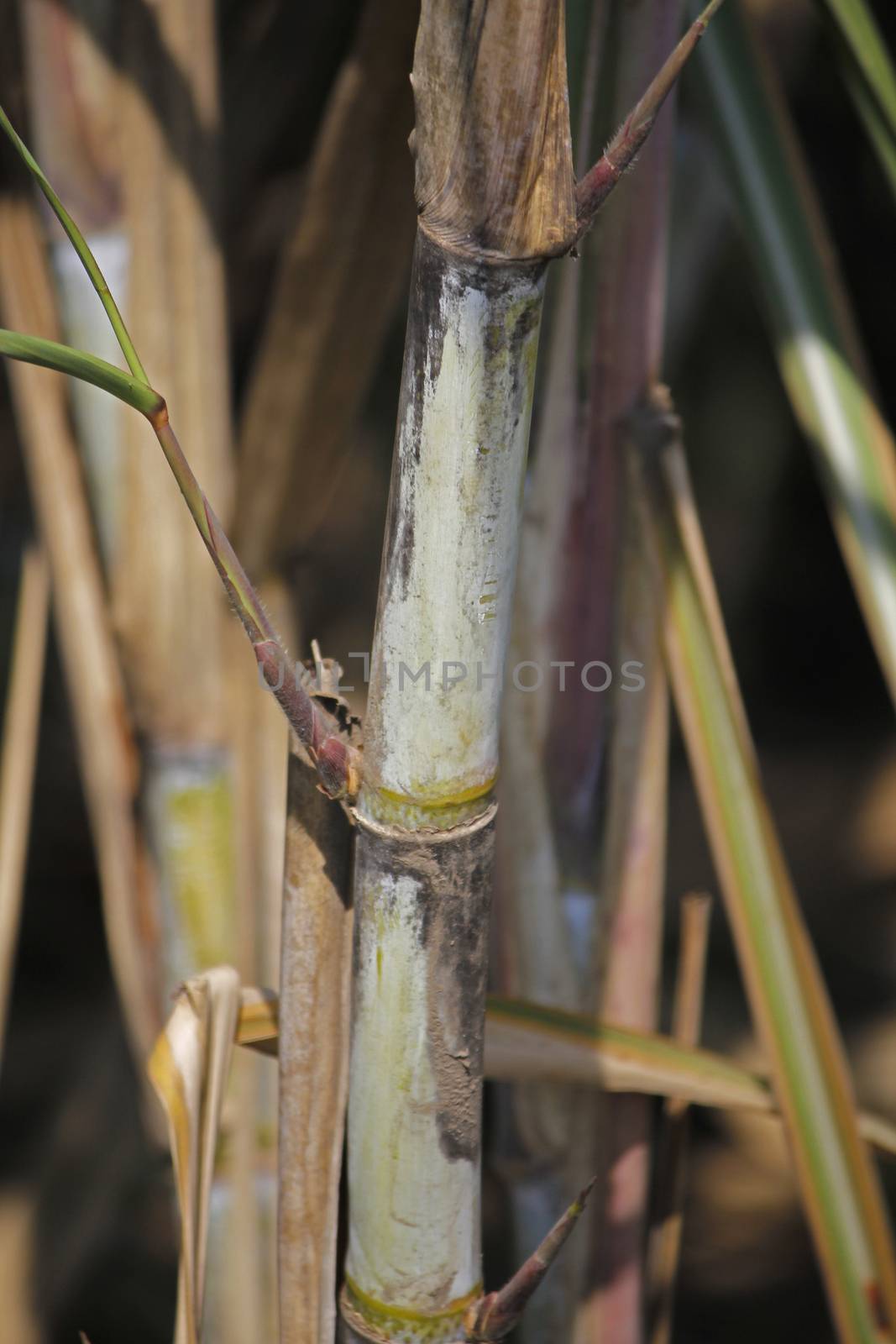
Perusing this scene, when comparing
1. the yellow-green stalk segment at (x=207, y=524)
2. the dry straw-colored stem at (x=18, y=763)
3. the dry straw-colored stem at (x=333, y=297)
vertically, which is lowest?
the yellow-green stalk segment at (x=207, y=524)

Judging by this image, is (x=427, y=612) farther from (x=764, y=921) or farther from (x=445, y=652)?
(x=764, y=921)

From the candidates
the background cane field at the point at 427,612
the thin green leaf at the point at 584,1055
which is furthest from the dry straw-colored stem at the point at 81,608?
the thin green leaf at the point at 584,1055

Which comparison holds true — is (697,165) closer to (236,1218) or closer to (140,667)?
(140,667)

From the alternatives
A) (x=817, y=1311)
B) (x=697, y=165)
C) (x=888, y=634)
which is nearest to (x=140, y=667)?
(x=888, y=634)

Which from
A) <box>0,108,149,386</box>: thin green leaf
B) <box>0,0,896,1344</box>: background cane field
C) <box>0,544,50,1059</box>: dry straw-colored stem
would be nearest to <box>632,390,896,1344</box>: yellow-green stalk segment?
<box>0,0,896,1344</box>: background cane field

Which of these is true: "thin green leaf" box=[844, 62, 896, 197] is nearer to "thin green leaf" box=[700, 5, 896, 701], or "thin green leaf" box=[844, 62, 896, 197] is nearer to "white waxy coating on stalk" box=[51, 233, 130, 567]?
"thin green leaf" box=[700, 5, 896, 701]

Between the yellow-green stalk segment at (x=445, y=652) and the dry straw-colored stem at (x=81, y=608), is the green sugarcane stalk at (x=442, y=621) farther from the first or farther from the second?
the dry straw-colored stem at (x=81, y=608)

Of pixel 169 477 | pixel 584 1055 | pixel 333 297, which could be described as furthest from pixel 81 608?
pixel 584 1055
